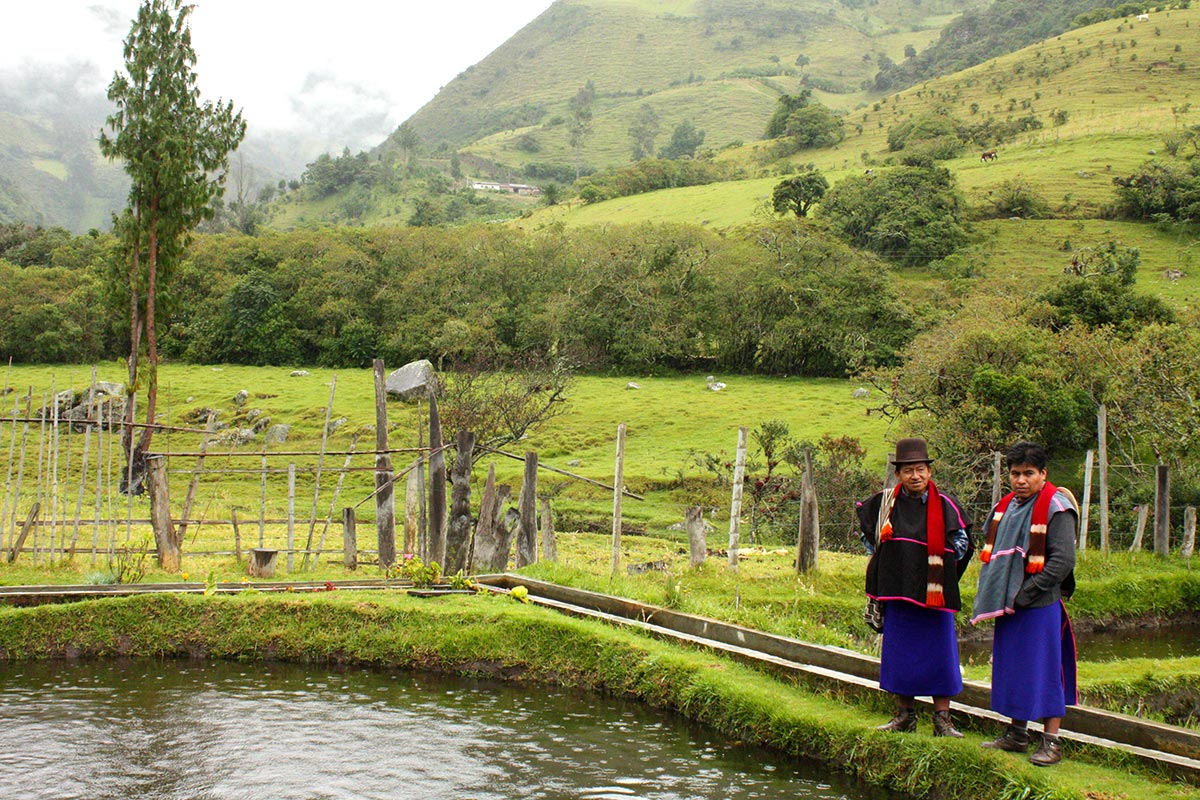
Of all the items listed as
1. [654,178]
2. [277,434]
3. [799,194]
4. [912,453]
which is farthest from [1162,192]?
[912,453]

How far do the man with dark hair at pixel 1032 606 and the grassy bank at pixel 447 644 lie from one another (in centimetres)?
136

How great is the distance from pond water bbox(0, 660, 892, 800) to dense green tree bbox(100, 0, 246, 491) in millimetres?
18665

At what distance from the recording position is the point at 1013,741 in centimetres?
677

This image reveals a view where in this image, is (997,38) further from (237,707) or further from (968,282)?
(237,707)

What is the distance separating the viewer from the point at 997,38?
159375 millimetres

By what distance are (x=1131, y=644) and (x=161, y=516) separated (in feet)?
46.2

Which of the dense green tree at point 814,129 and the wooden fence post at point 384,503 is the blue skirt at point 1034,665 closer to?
the wooden fence post at point 384,503

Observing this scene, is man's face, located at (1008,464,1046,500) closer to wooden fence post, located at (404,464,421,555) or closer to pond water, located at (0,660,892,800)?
pond water, located at (0,660,892,800)

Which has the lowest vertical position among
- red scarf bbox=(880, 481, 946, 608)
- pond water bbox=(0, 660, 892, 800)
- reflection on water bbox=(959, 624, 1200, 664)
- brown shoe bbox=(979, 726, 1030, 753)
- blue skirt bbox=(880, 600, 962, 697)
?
reflection on water bbox=(959, 624, 1200, 664)

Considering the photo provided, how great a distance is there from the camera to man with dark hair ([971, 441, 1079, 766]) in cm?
660

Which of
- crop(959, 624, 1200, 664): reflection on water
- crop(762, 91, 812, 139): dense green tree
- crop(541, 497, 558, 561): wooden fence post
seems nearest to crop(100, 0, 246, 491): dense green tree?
crop(541, 497, 558, 561): wooden fence post

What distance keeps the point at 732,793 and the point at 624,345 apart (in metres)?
43.3

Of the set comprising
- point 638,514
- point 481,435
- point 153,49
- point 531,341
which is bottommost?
point 638,514

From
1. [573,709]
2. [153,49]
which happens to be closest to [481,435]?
[153,49]
